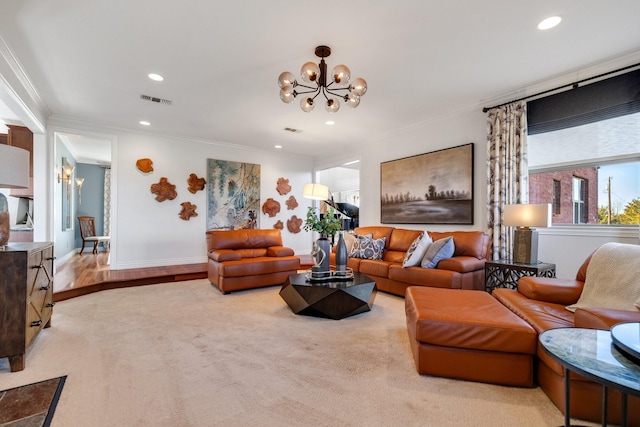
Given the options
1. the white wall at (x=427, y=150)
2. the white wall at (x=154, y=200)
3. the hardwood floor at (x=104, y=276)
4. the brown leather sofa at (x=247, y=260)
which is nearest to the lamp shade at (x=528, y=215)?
the white wall at (x=427, y=150)

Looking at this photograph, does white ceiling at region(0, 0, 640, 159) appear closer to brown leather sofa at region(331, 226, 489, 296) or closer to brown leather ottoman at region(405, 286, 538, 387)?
brown leather sofa at region(331, 226, 489, 296)

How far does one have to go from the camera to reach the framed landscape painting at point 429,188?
14.4 ft

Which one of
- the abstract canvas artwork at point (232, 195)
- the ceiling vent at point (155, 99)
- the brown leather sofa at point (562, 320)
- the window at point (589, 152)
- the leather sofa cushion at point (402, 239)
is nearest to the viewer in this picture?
the brown leather sofa at point (562, 320)

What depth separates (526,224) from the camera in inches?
127

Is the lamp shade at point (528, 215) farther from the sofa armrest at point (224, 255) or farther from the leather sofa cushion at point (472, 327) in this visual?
the sofa armrest at point (224, 255)

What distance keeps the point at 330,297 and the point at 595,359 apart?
7.02 feet

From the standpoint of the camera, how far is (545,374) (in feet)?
5.88

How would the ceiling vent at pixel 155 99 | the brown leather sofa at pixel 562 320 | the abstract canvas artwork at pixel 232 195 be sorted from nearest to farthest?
the brown leather sofa at pixel 562 320 < the ceiling vent at pixel 155 99 < the abstract canvas artwork at pixel 232 195

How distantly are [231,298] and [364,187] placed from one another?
349 centimetres

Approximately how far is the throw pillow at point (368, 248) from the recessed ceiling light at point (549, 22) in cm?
316

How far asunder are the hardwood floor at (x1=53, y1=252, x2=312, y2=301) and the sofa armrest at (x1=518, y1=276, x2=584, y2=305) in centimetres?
419

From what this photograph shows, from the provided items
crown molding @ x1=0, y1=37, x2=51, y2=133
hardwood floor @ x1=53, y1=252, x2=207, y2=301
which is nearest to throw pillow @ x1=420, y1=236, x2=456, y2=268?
hardwood floor @ x1=53, y1=252, x2=207, y2=301

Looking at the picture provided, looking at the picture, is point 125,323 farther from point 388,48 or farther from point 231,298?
point 388,48

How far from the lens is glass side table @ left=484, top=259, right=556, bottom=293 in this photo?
3219 mm
